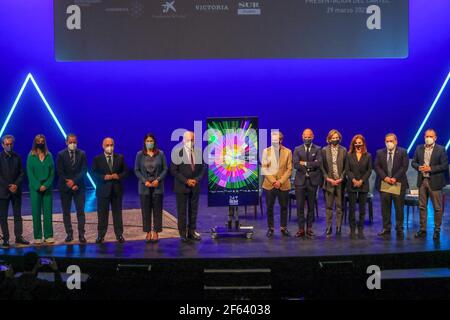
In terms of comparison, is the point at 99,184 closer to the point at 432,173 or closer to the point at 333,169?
the point at 333,169

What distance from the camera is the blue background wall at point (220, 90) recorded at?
1224 cm

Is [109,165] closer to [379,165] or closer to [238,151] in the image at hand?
[238,151]

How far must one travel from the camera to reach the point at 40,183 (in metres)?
8.01

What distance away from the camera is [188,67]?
12414 mm

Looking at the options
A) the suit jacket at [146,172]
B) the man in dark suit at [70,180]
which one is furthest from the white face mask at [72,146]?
the suit jacket at [146,172]

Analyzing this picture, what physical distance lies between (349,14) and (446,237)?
16.2 feet

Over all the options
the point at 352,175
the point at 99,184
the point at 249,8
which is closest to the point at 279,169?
the point at 352,175

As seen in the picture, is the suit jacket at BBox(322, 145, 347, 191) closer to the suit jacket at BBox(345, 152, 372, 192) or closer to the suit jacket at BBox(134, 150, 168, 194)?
the suit jacket at BBox(345, 152, 372, 192)

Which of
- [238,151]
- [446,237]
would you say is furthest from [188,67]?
[446,237]

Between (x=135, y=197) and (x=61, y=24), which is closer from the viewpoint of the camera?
(x=61, y=24)

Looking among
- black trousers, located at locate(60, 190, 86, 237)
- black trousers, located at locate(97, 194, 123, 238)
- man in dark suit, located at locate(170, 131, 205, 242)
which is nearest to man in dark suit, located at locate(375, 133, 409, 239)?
man in dark suit, located at locate(170, 131, 205, 242)

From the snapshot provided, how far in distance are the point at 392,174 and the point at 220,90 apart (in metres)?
5.14
